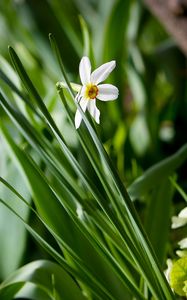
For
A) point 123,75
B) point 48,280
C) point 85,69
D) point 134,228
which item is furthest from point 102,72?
point 123,75

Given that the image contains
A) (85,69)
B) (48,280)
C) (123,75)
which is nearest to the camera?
(85,69)

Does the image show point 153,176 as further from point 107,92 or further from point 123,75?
point 123,75

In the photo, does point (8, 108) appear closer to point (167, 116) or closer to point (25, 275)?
point (25, 275)

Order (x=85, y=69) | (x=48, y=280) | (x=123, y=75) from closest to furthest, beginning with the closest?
(x=85, y=69) → (x=48, y=280) → (x=123, y=75)

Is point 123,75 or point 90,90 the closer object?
point 90,90

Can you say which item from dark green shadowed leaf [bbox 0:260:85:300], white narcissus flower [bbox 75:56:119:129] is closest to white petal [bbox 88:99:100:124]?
white narcissus flower [bbox 75:56:119:129]

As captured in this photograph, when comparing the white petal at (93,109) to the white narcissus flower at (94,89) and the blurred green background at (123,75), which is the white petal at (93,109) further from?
the blurred green background at (123,75)

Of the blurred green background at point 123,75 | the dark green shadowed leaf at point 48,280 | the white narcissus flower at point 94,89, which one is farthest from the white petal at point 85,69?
the blurred green background at point 123,75

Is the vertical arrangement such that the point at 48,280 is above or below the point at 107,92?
below

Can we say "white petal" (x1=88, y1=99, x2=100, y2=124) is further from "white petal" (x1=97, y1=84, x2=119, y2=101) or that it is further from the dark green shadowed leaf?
the dark green shadowed leaf
